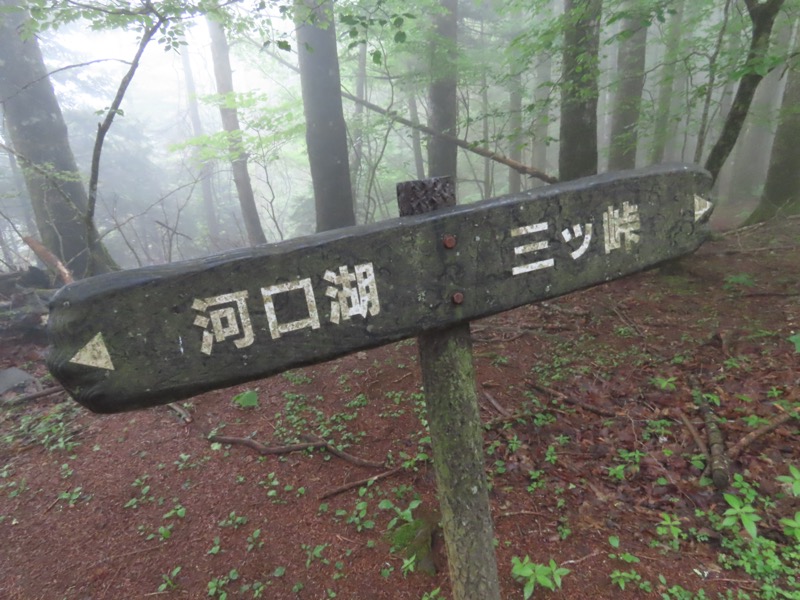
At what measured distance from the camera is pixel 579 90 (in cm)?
565

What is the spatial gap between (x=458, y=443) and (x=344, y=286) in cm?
85

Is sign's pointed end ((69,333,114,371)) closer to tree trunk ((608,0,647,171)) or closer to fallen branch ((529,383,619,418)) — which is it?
fallen branch ((529,383,619,418))

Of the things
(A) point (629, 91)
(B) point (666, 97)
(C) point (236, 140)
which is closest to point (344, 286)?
(A) point (629, 91)

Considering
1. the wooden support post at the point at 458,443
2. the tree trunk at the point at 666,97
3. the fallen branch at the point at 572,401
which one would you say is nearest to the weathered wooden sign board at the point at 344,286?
the wooden support post at the point at 458,443

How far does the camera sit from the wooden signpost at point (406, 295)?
3.66 ft

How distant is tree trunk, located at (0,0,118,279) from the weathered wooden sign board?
8064 millimetres

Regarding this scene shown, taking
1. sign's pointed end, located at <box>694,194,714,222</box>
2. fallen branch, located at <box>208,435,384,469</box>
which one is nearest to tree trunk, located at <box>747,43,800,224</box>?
sign's pointed end, located at <box>694,194,714,222</box>

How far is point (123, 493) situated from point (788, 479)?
17.3ft

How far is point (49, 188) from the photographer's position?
25.7ft

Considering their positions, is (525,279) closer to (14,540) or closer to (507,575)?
(507,575)

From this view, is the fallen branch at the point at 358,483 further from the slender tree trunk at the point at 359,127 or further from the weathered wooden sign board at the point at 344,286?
the slender tree trunk at the point at 359,127

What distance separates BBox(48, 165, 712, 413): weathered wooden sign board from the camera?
1.11 metres

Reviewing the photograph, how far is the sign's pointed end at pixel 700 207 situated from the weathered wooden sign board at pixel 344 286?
0.17 ft

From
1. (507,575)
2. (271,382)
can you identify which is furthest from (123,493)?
(507,575)
